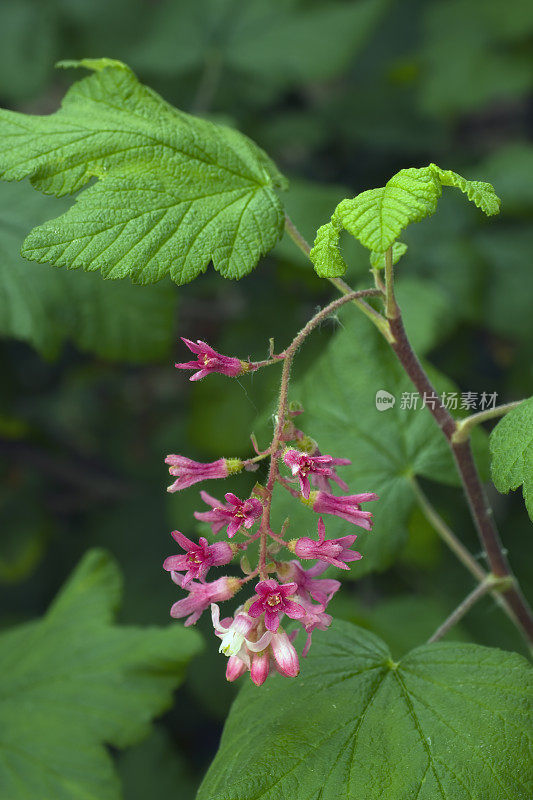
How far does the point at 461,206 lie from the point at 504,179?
152 mm

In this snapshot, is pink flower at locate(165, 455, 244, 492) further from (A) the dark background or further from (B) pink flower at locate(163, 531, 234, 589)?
(A) the dark background

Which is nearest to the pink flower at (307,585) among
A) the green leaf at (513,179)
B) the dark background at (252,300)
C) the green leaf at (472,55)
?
the dark background at (252,300)

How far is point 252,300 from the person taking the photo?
257 cm

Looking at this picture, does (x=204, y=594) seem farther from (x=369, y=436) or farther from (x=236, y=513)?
(x=369, y=436)

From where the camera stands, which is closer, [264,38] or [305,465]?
[305,465]

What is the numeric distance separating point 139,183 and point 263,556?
1.66 feet

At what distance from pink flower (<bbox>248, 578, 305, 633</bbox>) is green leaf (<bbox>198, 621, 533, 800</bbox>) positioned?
21cm

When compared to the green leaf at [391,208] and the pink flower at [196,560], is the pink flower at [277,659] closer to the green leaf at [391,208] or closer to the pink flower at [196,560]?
the pink flower at [196,560]

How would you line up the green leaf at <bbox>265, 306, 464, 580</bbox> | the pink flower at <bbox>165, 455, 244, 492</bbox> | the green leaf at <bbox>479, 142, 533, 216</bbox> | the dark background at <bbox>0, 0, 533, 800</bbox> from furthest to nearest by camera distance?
the green leaf at <bbox>479, 142, 533, 216</bbox> → the dark background at <bbox>0, 0, 533, 800</bbox> → the green leaf at <bbox>265, 306, 464, 580</bbox> → the pink flower at <bbox>165, 455, 244, 492</bbox>

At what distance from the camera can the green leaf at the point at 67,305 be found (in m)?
1.49

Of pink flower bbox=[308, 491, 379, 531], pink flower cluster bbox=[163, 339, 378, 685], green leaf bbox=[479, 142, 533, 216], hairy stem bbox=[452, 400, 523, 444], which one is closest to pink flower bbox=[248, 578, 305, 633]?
pink flower cluster bbox=[163, 339, 378, 685]

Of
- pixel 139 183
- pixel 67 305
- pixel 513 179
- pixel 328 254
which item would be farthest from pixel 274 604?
pixel 513 179

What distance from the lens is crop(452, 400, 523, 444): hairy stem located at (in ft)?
3.44

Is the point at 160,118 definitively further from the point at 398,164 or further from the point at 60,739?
the point at 398,164
